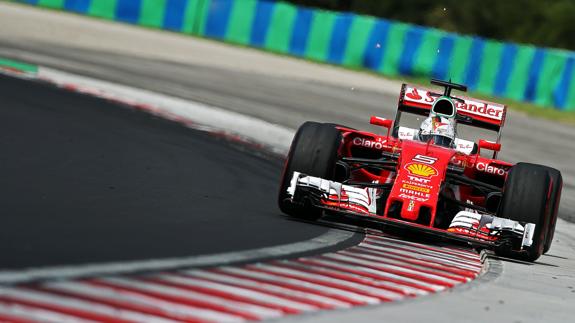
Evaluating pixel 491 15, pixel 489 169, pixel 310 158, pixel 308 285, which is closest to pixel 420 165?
pixel 310 158

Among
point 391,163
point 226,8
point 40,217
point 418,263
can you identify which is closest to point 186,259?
point 40,217

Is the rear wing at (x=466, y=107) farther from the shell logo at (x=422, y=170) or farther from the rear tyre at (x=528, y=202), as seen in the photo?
the rear tyre at (x=528, y=202)

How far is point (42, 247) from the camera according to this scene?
7309mm

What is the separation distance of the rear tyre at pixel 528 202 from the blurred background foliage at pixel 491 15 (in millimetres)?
43831

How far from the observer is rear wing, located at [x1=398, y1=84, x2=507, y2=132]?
1215 centimetres

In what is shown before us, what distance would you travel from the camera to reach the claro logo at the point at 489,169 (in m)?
11.3

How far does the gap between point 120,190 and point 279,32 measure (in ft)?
99.5

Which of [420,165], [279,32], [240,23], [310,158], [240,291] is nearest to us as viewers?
[240,291]

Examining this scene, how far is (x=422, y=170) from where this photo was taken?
10516 millimetres

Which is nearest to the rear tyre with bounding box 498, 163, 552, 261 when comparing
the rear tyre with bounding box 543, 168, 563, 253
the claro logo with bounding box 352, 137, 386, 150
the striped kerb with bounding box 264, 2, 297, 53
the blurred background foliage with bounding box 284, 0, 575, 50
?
the rear tyre with bounding box 543, 168, 563, 253

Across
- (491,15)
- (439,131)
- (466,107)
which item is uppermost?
(491,15)

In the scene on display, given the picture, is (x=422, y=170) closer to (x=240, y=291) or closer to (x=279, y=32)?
(x=240, y=291)

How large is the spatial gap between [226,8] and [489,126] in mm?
28956

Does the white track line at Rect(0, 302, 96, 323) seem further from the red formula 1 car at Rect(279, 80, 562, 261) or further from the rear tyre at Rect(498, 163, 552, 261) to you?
the rear tyre at Rect(498, 163, 552, 261)
